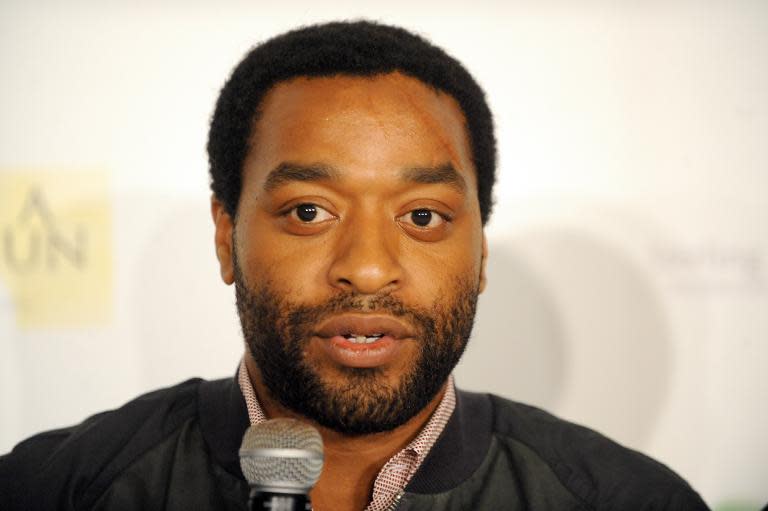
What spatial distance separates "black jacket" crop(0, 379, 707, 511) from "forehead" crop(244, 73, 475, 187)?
36 cm

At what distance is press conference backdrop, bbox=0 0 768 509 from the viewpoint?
1.79 meters

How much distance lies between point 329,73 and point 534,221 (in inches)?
29.1

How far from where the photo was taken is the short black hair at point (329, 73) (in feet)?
3.93

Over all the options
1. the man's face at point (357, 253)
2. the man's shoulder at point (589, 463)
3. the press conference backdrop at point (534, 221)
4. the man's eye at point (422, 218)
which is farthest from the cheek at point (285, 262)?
the press conference backdrop at point (534, 221)

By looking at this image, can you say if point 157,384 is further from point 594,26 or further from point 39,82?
point 594,26

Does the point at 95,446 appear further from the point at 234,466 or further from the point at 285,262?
the point at 285,262

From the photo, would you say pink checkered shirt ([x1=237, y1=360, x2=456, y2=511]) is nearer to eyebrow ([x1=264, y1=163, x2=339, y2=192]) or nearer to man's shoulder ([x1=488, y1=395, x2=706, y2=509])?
man's shoulder ([x1=488, y1=395, x2=706, y2=509])

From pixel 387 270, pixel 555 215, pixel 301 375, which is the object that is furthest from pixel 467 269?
pixel 555 215

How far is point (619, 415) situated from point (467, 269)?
0.79 metres

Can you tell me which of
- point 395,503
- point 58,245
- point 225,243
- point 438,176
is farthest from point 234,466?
point 58,245

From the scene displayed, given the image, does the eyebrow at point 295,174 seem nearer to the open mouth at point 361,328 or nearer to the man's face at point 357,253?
the man's face at point 357,253

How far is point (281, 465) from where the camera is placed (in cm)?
79

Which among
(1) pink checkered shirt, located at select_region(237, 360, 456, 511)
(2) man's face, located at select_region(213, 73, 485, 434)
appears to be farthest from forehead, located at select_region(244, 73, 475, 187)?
(1) pink checkered shirt, located at select_region(237, 360, 456, 511)

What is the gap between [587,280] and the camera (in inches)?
71.1
